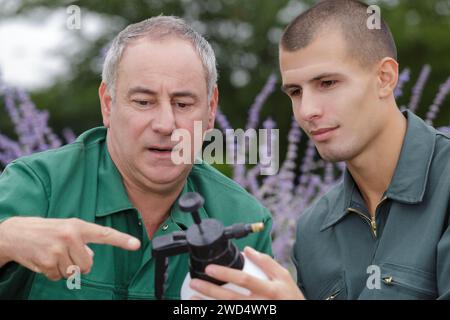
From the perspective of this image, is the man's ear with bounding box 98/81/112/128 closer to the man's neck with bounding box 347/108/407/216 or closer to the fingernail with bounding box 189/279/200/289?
the man's neck with bounding box 347/108/407/216

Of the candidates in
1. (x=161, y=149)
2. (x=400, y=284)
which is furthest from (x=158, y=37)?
(x=400, y=284)

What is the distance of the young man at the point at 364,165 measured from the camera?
9.70 ft

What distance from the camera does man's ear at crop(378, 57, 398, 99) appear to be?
10.8 feet

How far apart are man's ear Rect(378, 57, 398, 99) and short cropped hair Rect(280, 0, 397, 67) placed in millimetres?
38

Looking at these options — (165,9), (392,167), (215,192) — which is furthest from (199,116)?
(165,9)

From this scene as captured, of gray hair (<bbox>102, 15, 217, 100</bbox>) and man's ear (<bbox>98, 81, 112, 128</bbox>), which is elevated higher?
gray hair (<bbox>102, 15, 217, 100</bbox>)

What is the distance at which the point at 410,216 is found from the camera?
3.03 meters

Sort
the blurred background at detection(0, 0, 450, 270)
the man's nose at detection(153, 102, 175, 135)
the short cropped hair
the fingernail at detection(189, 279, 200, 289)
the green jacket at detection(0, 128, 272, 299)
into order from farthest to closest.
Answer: the blurred background at detection(0, 0, 450, 270) → the short cropped hair → the man's nose at detection(153, 102, 175, 135) → the green jacket at detection(0, 128, 272, 299) → the fingernail at detection(189, 279, 200, 289)

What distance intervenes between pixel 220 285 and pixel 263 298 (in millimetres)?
145

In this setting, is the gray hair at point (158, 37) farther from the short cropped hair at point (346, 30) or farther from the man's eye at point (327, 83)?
the man's eye at point (327, 83)

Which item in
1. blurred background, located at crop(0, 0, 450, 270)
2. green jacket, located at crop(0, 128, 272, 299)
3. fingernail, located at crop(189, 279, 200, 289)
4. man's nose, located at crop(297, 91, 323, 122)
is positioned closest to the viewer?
fingernail, located at crop(189, 279, 200, 289)

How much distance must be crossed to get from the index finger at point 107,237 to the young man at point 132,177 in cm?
67

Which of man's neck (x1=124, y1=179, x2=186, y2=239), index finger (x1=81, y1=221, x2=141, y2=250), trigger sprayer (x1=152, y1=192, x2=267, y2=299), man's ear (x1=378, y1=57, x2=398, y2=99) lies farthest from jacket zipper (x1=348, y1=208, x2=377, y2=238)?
index finger (x1=81, y1=221, x2=141, y2=250)

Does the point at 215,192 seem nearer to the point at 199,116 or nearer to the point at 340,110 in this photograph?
the point at 199,116
